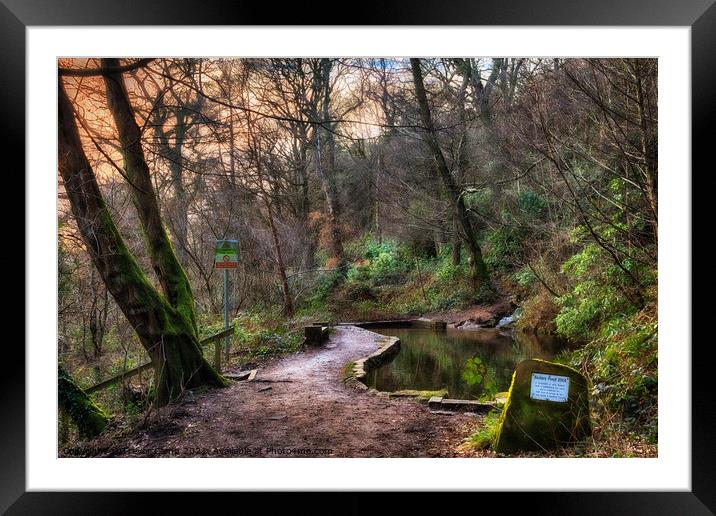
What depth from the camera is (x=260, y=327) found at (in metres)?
4.59

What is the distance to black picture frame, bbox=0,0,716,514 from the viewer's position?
6.51ft

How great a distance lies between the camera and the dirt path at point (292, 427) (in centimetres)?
271

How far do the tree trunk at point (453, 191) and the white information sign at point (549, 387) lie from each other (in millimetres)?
2270

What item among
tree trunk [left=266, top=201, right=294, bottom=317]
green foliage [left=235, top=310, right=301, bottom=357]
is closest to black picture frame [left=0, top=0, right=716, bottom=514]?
green foliage [left=235, top=310, right=301, bottom=357]

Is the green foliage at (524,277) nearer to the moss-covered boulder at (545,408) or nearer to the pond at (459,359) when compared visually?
the pond at (459,359)

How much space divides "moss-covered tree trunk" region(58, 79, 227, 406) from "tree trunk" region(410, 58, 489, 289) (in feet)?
8.45

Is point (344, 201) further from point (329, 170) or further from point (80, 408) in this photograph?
point (80, 408)

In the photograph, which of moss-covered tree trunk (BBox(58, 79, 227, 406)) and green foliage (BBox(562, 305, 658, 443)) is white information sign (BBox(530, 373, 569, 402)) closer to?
green foliage (BBox(562, 305, 658, 443))

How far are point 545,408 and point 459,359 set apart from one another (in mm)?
1923

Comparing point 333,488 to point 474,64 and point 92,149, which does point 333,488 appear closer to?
point 92,149
